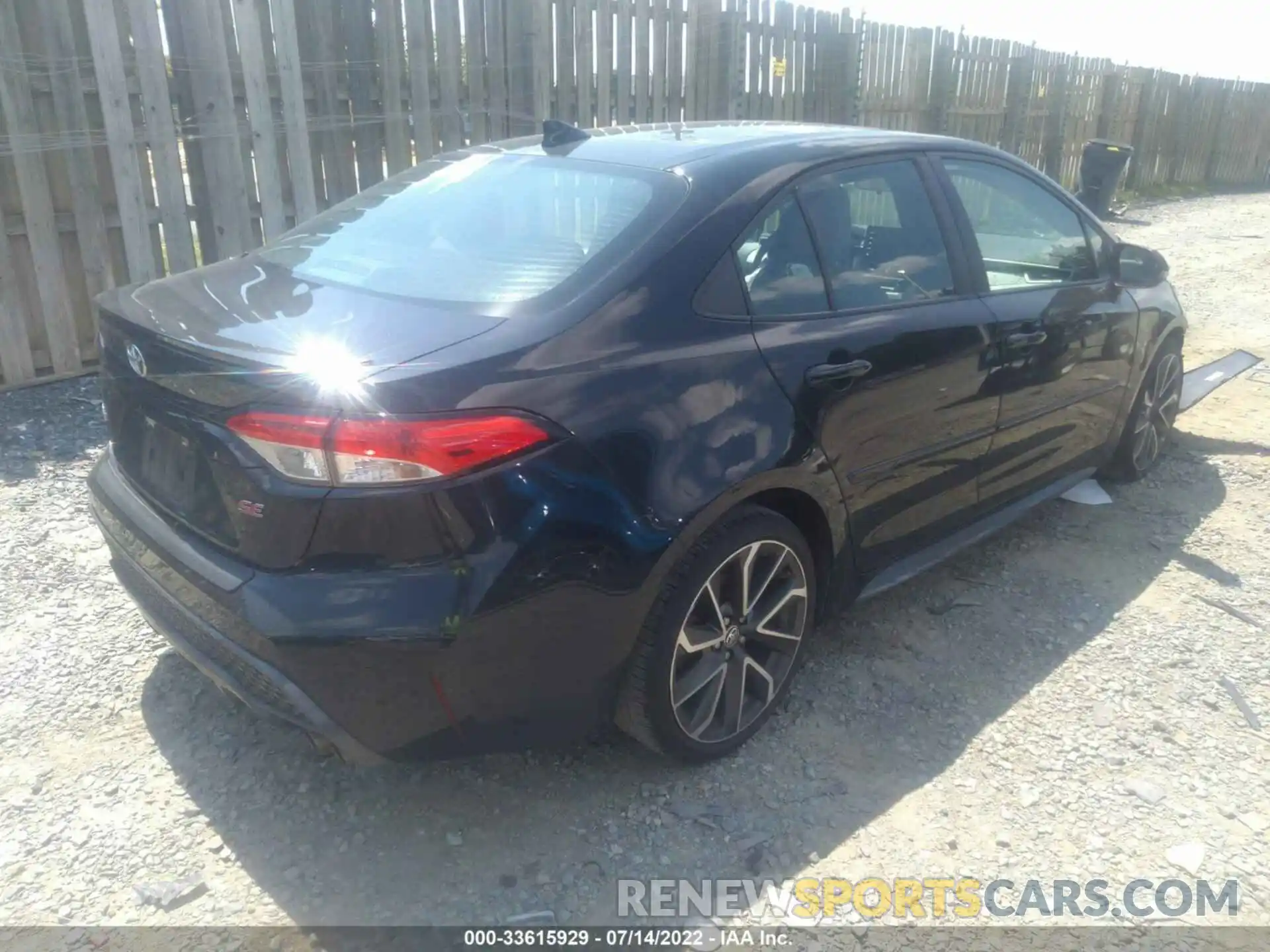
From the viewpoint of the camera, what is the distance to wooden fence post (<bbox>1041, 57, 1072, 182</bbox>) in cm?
1523

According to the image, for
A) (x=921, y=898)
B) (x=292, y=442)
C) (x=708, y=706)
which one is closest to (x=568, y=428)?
(x=292, y=442)

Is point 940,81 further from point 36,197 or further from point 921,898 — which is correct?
point 921,898

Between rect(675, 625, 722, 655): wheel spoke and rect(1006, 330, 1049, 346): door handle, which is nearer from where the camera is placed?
rect(675, 625, 722, 655): wheel spoke

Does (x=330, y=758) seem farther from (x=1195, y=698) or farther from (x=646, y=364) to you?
(x=1195, y=698)

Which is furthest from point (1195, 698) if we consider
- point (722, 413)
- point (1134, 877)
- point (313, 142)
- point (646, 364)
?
point (313, 142)

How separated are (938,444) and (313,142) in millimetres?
4748

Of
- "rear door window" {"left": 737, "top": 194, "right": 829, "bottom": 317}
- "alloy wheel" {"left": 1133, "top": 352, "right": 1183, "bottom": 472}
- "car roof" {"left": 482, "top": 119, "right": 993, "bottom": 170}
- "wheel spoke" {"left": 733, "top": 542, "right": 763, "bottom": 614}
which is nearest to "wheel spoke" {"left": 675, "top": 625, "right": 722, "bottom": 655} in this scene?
"wheel spoke" {"left": 733, "top": 542, "right": 763, "bottom": 614}

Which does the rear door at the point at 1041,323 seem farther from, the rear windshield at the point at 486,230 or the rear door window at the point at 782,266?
the rear windshield at the point at 486,230

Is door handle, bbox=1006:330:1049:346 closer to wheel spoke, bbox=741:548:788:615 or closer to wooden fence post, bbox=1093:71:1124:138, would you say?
wheel spoke, bbox=741:548:788:615

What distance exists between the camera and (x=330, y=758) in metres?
2.86

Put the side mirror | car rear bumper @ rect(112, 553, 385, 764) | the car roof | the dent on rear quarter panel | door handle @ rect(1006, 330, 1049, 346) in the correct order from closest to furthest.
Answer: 1. car rear bumper @ rect(112, 553, 385, 764)
2. the car roof
3. door handle @ rect(1006, 330, 1049, 346)
4. the side mirror
5. the dent on rear quarter panel

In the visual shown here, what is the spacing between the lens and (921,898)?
2486mm

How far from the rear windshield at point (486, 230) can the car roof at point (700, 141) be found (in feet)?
0.29

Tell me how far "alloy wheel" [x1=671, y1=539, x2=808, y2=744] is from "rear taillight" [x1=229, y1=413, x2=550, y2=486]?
2.65 feet
